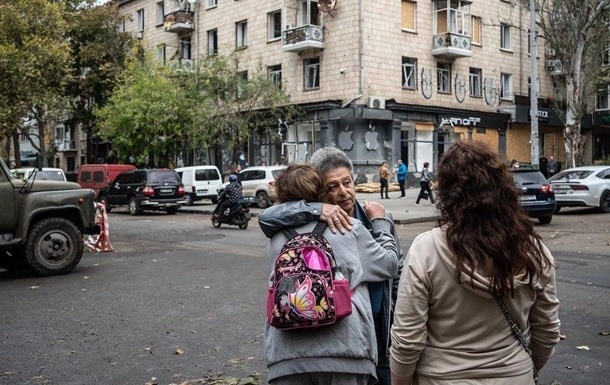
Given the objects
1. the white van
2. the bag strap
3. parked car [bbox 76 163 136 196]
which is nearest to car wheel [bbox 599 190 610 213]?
the white van

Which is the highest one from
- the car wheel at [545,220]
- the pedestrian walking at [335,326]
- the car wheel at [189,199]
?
the pedestrian walking at [335,326]

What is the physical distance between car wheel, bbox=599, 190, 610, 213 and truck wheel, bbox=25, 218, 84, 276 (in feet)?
56.2

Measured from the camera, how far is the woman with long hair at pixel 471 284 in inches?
97.7

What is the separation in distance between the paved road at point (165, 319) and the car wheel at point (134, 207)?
12.8 meters

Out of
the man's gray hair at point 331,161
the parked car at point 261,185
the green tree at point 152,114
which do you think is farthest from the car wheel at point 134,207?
the man's gray hair at point 331,161

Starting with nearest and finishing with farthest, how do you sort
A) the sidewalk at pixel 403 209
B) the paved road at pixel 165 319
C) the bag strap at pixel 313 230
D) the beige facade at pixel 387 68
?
the bag strap at pixel 313 230
the paved road at pixel 165 319
the sidewalk at pixel 403 209
the beige facade at pixel 387 68

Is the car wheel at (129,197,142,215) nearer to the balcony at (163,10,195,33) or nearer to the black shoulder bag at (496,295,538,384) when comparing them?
the balcony at (163,10,195,33)

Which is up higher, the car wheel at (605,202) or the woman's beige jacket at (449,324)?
the woman's beige jacket at (449,324)

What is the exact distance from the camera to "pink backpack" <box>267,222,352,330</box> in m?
2.82

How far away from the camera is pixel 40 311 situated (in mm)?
8367

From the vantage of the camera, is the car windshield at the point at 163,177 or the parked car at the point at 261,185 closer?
the car windshield at the point at 163,177

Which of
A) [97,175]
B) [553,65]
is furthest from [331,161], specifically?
[553,65]

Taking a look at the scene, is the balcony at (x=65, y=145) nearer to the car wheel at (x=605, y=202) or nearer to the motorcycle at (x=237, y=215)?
the motorcycle at (x=237, y=215)

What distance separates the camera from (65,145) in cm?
6034
